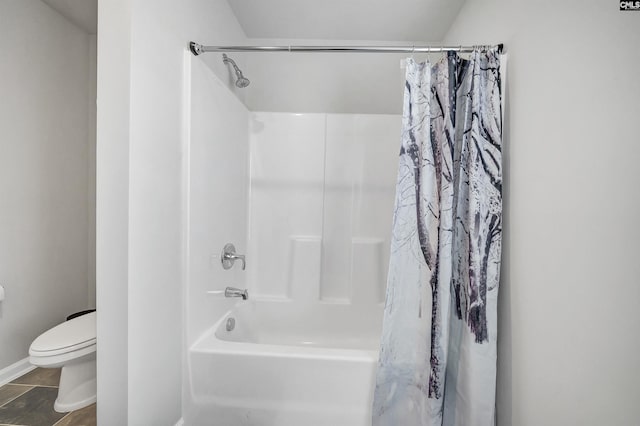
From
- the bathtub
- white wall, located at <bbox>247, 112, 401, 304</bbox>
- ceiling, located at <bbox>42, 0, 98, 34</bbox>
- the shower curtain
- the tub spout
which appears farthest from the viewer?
white wall, located at <bbox>247, 112, 401, 304</bbox>

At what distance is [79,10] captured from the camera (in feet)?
7.30

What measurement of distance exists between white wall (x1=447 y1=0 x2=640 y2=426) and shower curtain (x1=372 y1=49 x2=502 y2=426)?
3.7 inches

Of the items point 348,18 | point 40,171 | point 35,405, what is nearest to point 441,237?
point 348,18

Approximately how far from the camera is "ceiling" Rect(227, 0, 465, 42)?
1936 mm

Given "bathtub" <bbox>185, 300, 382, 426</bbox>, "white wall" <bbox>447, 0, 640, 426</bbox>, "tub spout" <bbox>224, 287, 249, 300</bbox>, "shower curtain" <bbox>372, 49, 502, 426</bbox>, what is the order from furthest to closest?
1. "tub spout" <bbox>224, 287, 249, 300</bbox>
2. "bathtub" <bbox>185, 300, 382, 426</bbox>
3. "shower curtain" <bbox>372, 49, 502, 426</bbox>
4. "white wall" <bbox>447, 0, 640, 426</bbox>

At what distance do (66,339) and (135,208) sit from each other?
1182mm

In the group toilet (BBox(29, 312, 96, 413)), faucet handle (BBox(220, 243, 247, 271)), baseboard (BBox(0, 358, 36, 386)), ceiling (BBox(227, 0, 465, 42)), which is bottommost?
baseboard (BBox(0, 358, 36, 386))

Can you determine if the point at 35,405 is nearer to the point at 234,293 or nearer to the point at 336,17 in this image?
the point at 234,293

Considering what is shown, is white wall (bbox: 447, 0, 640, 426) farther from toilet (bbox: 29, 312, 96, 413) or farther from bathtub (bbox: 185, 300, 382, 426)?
toilet (bbox: 29, 312, 96, 413)

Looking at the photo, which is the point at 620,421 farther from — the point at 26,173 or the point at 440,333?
the point at 26,173

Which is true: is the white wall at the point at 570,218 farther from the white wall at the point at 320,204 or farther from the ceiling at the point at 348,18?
the white wall at the point at 320,204

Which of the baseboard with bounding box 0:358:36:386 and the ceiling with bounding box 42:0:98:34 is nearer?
the baseboard with bounding box 0:358:36:386

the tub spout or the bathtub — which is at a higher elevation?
the tub spout

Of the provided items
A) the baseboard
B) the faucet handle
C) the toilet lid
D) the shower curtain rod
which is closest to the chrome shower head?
the shower curtain rod
